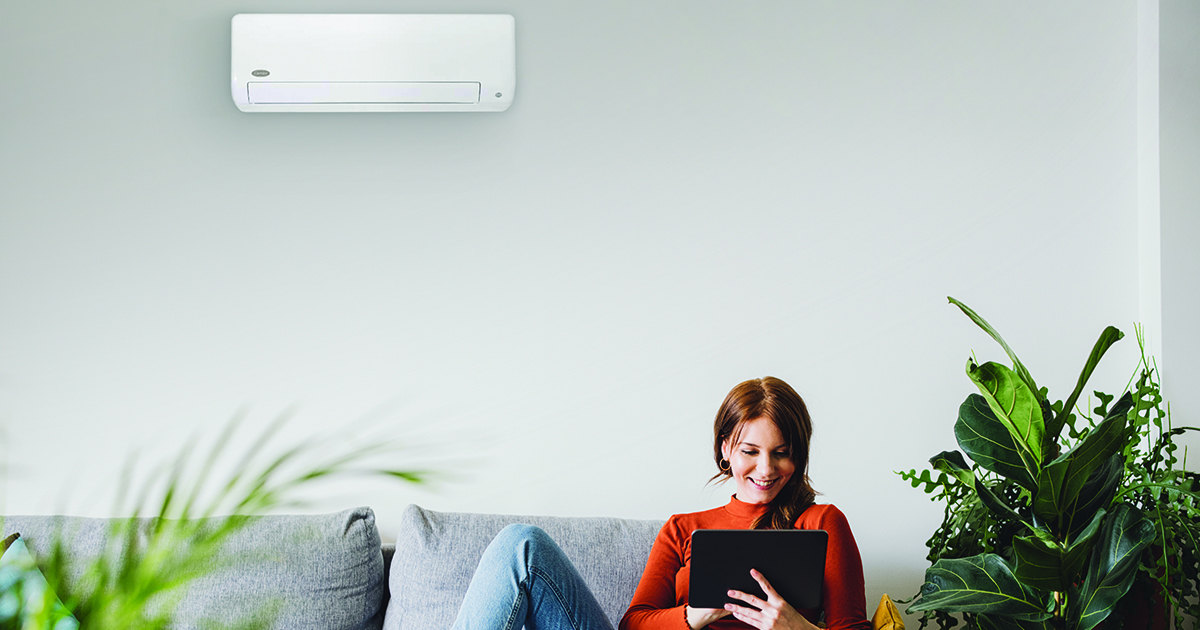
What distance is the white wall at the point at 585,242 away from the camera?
2109 millimetres

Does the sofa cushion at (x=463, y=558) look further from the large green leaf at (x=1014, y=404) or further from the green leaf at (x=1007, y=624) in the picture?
the large green leaf at (x=1014, y=404)

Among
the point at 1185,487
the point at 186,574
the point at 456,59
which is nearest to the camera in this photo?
the point at 186,574

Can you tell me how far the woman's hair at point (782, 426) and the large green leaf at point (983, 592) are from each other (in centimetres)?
37

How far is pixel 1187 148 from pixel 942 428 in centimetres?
91

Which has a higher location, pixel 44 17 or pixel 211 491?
pixel 44 17

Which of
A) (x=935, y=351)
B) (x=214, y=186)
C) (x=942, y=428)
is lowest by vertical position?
(x=942, y=428)

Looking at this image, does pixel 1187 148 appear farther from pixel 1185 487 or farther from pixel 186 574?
pixel 186 574

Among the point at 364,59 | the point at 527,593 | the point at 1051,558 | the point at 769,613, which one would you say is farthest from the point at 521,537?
the point at 364,59

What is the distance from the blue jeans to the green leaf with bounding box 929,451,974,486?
2.10 feet

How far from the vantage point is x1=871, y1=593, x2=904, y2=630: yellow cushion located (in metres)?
1.45

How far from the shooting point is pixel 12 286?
6.86ft

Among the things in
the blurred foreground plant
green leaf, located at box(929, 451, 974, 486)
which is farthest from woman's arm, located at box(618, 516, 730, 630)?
the blurred foreground plant

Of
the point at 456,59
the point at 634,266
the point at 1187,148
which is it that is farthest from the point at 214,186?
the point at 1187,148

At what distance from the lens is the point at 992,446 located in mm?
1323
